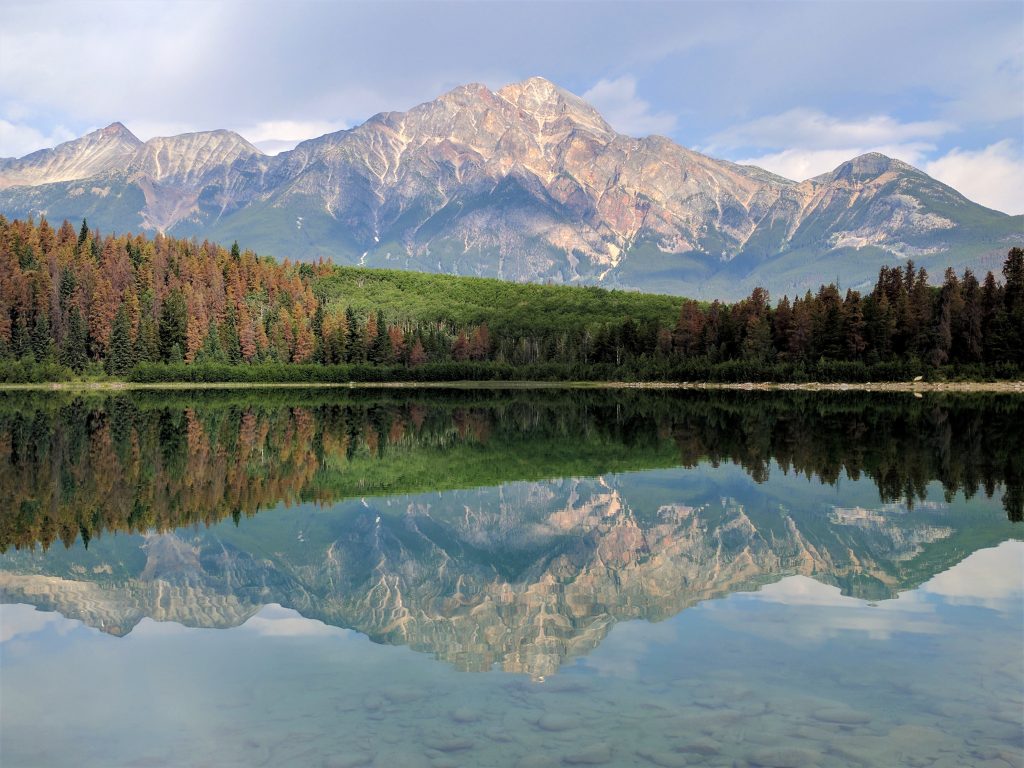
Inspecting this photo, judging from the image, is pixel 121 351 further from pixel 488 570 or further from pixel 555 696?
pixel 555 696

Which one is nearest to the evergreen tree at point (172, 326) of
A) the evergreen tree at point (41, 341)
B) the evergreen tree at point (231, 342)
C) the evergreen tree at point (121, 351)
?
the evergreen tree at point (121, 351)

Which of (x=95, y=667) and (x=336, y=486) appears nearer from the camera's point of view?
(x=95, y=667)

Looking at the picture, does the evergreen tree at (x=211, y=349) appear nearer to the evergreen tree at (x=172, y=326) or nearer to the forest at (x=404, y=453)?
the evergreen tree at (x=172, y=326)

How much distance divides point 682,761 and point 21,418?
223 feet

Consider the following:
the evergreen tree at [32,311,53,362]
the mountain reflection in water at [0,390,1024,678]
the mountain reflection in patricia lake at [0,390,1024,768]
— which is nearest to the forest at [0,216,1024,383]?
the evergreen tree at [32,311,53,362]

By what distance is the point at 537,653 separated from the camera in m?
15.1

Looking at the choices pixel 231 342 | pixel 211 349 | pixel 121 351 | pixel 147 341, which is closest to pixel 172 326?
pixel 147 341

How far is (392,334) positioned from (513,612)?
154 metres

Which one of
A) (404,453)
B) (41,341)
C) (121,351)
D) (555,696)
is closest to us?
(555,696)

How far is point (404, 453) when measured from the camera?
4616 cm

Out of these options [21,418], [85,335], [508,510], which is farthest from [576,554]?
[85,335]

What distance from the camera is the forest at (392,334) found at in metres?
123

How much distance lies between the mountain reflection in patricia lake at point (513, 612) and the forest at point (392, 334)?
9235 centimetres

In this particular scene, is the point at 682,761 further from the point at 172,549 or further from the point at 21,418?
the point at 21,418
